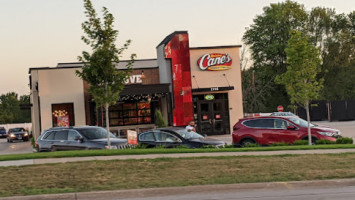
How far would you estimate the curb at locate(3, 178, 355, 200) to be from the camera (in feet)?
35.0

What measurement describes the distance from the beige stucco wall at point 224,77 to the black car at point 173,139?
58.4 feet

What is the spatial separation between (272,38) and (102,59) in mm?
51150

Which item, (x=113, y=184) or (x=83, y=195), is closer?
(x=83, y=195)

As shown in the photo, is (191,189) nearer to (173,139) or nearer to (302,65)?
(173,139)

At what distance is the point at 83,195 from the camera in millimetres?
10703

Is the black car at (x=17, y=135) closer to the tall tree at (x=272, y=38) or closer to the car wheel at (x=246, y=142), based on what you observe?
the tall tree at (x=272, y=38)

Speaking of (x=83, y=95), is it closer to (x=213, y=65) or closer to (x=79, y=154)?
(x=213, y=65)

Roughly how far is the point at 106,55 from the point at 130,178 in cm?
912

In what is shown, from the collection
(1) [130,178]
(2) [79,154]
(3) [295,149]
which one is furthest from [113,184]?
(3) [295,149]

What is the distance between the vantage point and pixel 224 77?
39.8 meters

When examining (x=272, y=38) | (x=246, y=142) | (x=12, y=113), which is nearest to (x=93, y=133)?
(x=246, y=142)

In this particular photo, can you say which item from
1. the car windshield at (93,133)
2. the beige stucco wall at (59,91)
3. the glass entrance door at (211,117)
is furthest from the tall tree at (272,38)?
the car windshield at (93,133)

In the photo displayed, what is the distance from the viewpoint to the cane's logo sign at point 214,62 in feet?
129

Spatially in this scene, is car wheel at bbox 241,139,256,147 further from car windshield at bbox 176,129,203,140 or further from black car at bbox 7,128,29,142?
black car at bbox 7,128,29,142
